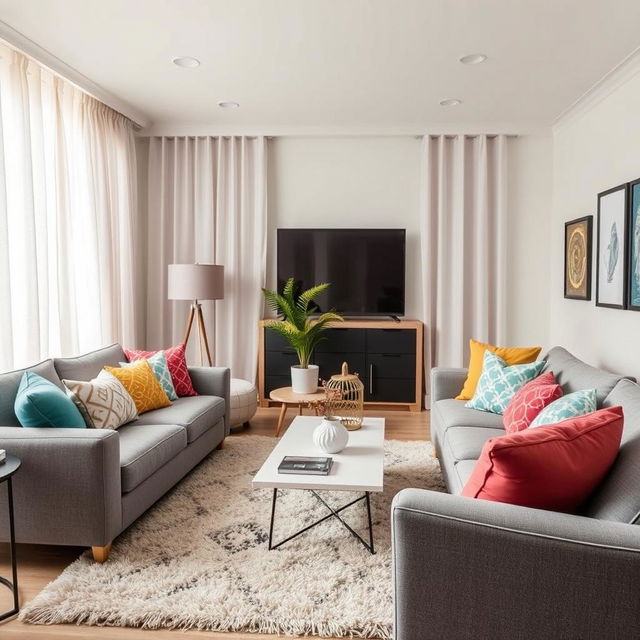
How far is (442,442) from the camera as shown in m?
3.14

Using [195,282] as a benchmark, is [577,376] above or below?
below

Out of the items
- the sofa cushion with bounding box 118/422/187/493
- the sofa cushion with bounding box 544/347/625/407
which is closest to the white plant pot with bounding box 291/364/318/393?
the sofa cushion with bounding box 118/422/187/493

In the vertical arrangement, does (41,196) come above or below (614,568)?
above

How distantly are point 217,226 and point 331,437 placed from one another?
323 centimetres

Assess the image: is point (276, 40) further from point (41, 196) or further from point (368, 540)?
point (368, 540)

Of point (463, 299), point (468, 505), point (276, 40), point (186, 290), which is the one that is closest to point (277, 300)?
point (186, 290)

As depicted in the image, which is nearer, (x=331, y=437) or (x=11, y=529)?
(x=11, y=529)

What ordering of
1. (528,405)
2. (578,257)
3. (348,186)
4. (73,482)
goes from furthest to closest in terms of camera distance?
(348,186)
(578,257)
(528,405)
(73,482)

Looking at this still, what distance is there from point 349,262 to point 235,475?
255 centimetres

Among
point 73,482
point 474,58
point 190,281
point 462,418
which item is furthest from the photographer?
point 190,281

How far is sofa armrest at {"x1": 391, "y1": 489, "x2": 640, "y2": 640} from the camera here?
4.45 feet

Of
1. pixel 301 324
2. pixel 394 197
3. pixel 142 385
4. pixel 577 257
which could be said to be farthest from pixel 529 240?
pixel 142 385

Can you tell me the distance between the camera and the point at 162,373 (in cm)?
366

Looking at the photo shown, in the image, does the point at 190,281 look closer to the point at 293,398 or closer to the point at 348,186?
the point at 293,398
